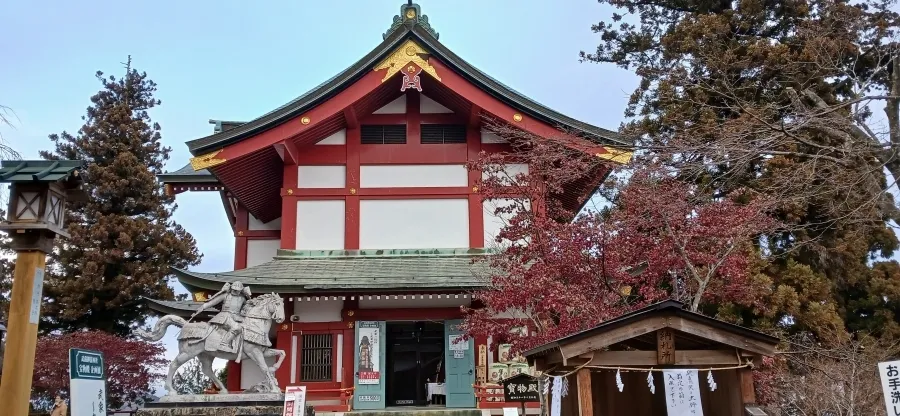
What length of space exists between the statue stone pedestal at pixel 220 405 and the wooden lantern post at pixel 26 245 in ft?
17.4

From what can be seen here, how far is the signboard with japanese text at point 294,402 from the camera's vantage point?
10688mm

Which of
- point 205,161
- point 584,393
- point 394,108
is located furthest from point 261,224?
point 584,393

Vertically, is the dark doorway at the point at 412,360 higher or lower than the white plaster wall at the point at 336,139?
lower

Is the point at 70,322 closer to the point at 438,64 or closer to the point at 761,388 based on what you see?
the point at 438,64

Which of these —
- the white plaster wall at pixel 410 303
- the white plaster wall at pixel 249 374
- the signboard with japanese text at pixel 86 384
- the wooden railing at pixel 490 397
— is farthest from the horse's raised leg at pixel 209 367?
the signboard with japanese text at pixel 86 384

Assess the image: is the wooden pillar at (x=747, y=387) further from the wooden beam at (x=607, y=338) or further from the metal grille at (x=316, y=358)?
the metal grille at (x=316, y=358)

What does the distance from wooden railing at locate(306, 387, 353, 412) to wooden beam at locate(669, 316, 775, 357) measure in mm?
8818

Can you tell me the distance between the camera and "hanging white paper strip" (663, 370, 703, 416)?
747 centimetres

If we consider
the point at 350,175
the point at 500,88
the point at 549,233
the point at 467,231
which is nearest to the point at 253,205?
the point at 350,175

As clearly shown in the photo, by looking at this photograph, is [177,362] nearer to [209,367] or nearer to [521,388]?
[209,367]

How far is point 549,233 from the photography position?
423 inches

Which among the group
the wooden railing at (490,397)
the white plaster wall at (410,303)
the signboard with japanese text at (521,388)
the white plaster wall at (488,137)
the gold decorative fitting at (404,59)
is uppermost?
the gold decorative fitting at (404,59)

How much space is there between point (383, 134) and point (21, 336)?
36.5 feet

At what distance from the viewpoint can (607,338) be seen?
7.38 meters
